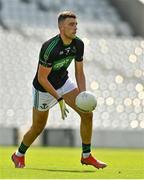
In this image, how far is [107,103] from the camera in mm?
19000

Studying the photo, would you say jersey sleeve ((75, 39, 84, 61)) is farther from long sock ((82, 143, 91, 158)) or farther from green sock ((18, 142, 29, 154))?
green sock ((18, 142, 29, 154))

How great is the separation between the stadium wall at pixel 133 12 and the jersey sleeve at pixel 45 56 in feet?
44.8

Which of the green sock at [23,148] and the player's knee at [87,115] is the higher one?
the player's knee at [87,115]

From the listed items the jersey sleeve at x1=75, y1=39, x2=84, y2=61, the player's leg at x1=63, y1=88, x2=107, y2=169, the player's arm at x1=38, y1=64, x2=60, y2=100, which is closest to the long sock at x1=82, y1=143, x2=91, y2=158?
the player's leg at x1=63, y1=88, x2=107, y2=169

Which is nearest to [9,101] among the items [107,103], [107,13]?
[107,103]

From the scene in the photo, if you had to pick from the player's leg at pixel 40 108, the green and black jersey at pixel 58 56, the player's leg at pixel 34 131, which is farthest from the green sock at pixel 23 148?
the green and black jersey at pixel 58 56

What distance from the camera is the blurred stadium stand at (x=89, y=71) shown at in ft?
59.6

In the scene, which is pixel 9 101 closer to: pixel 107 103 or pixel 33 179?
pixel 107 103

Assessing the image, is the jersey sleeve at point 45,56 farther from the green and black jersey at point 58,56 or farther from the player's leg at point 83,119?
the player's leg at point 83,119

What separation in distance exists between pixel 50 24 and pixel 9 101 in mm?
2733

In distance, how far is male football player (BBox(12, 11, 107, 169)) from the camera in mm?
6824

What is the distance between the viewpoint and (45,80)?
22.5 feet

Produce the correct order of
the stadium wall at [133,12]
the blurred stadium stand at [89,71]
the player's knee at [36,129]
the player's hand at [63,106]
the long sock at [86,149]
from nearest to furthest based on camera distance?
the player's hand at [63,106]
the long sock at [86,149]
the player's knee at [36,129]
the blurred stadium stand at [89,71]
the stadium wall at [133,12]

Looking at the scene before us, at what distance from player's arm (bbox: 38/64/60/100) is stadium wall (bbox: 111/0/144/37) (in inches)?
536
